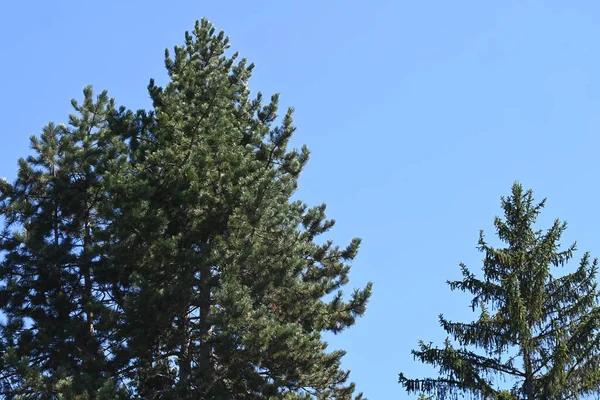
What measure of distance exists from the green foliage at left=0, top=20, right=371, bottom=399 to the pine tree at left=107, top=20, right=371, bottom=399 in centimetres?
4

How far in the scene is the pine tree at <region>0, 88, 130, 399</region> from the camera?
18.7 m

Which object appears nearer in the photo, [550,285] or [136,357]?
[550,285]

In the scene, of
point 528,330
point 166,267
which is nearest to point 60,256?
point 166,267

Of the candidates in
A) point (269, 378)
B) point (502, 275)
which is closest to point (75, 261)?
point (269, 378)

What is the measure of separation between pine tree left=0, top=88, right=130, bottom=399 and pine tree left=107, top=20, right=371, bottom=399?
2.62 feet

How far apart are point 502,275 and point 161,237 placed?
24.0 ft

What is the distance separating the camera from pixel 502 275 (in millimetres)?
17266

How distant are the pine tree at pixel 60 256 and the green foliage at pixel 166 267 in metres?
0.03

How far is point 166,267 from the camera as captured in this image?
19281mm

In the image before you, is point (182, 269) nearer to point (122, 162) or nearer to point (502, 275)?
point (122, 162)

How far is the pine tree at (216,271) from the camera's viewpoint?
1770cm

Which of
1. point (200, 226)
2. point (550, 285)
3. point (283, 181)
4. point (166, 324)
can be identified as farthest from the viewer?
point (283, 181)

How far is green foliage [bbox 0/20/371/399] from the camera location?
1783 centimetres

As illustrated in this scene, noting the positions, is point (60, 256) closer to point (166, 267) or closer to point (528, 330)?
point (166, 267)
